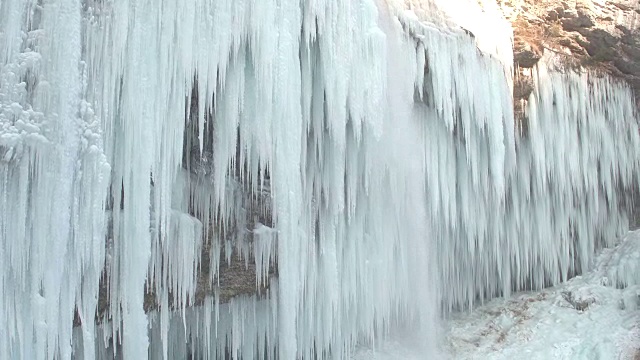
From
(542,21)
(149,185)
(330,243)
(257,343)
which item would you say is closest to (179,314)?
(257,343)

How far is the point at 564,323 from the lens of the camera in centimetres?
688

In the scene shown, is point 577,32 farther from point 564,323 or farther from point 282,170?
point 282,170

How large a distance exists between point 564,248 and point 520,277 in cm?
56

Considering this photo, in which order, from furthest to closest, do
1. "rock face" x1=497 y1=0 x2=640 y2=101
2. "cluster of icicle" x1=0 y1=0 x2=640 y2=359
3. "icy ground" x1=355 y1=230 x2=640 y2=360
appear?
"rock face" x1=497 y1=0 x2=640 y2=101
"icy ground" x1=355 y1=230 x2=640 y2=360
"cluster of icicle" x1=0 y1=0 x2=640 y2=359

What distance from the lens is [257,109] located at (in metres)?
4.73

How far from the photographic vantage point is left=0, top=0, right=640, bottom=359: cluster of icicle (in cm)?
404

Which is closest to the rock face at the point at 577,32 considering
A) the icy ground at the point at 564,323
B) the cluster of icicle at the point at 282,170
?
the cluster of icicle at the point at 282,170

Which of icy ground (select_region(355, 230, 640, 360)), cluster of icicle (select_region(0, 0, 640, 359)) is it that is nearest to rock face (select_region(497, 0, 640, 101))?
cluster of icicle (select_region(0, 0, 640, 359))

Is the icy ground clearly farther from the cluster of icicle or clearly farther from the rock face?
the rock face

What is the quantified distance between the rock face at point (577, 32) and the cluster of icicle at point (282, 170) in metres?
0.22

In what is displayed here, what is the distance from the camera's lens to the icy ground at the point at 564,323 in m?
6.43

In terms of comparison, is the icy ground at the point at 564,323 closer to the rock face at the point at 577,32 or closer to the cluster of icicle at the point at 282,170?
the cluster of icicle at the point at 282,170

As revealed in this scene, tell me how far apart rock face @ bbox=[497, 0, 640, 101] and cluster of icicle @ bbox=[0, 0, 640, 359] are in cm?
22

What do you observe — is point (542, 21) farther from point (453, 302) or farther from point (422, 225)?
point (453, 302)
